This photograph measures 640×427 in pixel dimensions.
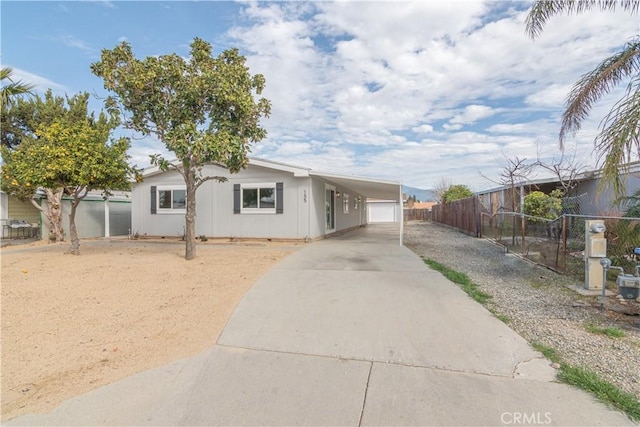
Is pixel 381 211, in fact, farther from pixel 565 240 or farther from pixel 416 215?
pixel 565 240

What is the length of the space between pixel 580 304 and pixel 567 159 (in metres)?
11.7

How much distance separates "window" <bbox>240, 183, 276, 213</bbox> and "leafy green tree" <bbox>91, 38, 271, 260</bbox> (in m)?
4.12

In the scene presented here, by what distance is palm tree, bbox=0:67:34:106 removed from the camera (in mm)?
7574

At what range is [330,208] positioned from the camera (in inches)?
627

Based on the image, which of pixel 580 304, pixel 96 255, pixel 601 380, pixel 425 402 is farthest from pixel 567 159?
pixel 96 255

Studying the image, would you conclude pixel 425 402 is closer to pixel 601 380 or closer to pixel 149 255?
pixel 601 380

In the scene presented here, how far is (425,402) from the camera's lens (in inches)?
103

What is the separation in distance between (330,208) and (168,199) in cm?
700

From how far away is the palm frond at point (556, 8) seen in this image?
599 cm

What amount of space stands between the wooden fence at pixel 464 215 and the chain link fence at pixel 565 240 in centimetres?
320

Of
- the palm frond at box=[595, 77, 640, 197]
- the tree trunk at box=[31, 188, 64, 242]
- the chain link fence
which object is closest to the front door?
the chain link fence

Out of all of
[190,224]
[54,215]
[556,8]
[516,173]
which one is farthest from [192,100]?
[516,173]

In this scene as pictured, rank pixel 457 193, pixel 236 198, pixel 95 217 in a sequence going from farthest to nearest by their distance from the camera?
1. pixel 457 193
2. pixel 95 217
3. pixel 236 198

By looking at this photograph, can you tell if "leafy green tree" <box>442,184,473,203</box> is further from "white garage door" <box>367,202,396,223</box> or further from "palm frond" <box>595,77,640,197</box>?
"palm frond" <box>595,77,640,197</box>
